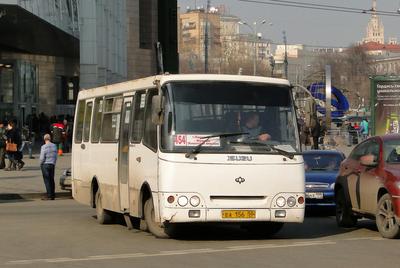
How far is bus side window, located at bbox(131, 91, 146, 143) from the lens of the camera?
14398mm

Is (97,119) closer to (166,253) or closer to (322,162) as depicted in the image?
(322,162)

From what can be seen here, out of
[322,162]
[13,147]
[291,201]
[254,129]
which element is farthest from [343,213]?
[13,147]

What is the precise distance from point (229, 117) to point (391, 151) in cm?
291

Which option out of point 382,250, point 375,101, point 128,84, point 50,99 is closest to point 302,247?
point 382,250

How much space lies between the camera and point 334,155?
19.9m

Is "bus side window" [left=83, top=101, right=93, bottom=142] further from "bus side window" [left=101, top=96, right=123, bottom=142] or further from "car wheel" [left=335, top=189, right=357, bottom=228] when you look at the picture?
"car wheel" [left=335, top=189, right=357, bottom=228]

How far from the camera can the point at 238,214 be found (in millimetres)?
13055

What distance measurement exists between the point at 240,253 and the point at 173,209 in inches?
55.6

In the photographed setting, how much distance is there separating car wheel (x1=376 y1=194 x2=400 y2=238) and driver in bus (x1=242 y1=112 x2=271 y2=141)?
212 centimetres

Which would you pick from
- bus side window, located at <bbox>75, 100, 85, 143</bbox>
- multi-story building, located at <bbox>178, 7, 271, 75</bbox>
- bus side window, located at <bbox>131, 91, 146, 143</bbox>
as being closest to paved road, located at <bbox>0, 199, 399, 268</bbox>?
bus side window, located at <bbox>131, 91, 146, 143</bbox>

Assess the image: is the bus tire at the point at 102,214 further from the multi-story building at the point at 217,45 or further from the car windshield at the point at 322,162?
the multi-story building at the point at 217,45

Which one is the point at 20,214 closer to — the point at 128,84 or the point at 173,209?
the point at 128,84

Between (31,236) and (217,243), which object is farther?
(31,236)

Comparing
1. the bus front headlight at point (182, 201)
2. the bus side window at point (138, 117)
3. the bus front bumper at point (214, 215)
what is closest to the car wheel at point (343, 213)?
the bus front bumper at point (214, 215)
